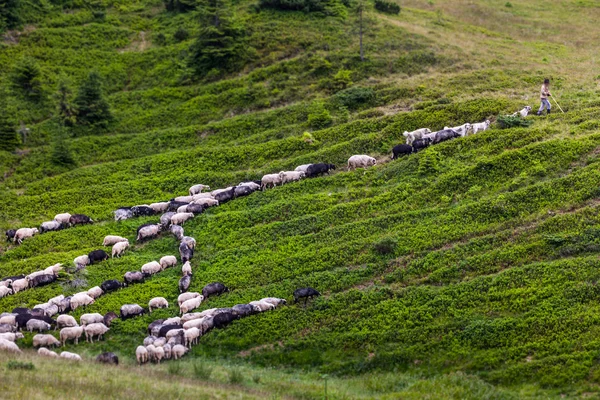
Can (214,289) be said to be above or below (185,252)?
below

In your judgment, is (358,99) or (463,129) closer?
(463,129)

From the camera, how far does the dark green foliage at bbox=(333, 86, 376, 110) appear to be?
43.9 metres

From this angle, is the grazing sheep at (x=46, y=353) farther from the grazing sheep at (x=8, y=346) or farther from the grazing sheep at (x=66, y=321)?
the grazing sheep at (x=66, y=321)

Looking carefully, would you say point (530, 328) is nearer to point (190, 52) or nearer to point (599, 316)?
point (599, 316)

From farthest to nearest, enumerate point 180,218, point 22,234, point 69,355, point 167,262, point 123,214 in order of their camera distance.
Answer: point 123,214, point 22,234, point 180,218, point 167,262, point 69,355

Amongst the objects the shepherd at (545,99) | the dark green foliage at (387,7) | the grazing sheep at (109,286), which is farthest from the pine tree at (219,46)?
the grazing sheep at (109,286)

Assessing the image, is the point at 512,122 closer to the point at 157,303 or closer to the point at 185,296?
the point at 185,296

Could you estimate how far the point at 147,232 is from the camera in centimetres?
3303

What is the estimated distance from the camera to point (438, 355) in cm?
2206

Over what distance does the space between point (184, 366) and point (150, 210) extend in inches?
579

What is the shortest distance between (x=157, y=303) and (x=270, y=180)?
1105cm

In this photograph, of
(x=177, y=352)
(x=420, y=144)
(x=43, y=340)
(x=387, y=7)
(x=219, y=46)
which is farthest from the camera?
(x=387, y=7)

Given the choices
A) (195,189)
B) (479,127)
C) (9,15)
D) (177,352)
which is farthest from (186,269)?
(9,15)

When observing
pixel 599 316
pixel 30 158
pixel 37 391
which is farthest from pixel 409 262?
pixel 30 158
